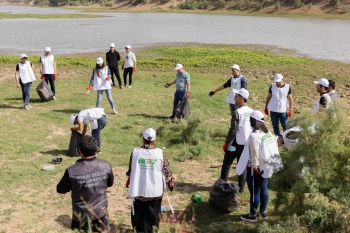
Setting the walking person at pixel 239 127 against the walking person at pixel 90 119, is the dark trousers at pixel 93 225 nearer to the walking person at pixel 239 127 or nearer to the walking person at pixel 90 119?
the walking person at pixel 239 127

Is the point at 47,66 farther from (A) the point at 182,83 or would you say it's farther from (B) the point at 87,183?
(B) the point at 87,183

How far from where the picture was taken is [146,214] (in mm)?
5219

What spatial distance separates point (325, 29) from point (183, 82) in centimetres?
3461

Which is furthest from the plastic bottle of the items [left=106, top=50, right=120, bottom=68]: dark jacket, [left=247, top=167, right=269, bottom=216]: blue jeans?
[left=106, top=50, right=120, bottom=68]: dark jacket

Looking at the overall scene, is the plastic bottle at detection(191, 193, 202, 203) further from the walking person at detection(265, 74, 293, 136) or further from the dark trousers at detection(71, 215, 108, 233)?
the walking person at detection(265, 74, 293, 136)

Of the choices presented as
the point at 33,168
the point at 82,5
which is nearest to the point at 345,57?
the point at 33,168

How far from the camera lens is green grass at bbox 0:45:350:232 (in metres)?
6.63

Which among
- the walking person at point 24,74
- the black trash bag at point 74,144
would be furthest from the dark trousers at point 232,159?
the walking person at point 24,74

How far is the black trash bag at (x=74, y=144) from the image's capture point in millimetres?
8320

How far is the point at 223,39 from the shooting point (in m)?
36.3

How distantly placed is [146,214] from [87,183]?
1.02m

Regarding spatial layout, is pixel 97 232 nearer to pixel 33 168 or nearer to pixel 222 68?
pixel 33 168

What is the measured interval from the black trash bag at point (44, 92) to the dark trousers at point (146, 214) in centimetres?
868

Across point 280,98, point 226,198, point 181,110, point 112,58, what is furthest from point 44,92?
point 226,198
